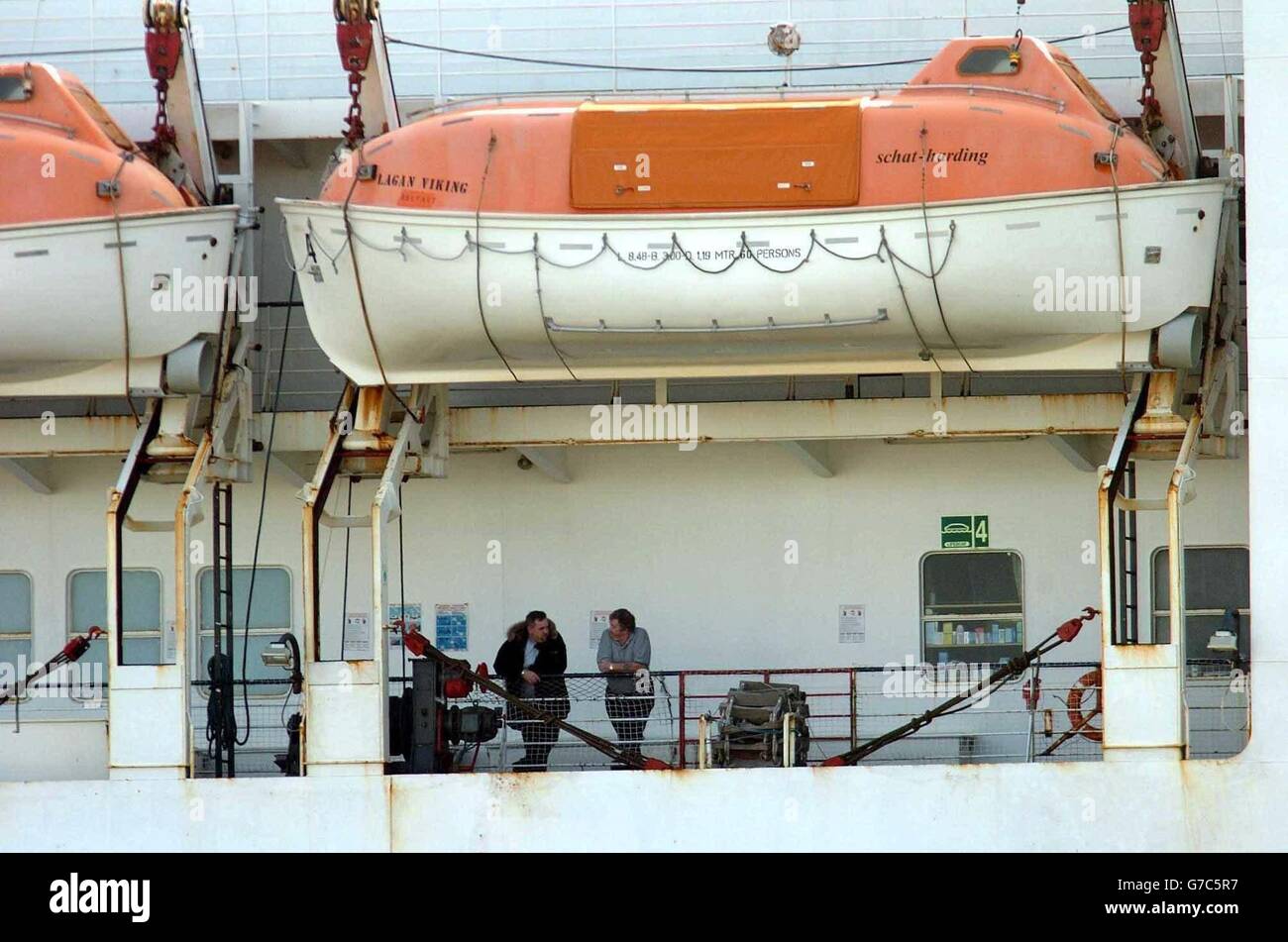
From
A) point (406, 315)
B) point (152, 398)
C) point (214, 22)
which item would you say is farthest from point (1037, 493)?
point (214, 22)

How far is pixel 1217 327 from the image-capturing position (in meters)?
11.3

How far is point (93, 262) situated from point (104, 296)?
232mm

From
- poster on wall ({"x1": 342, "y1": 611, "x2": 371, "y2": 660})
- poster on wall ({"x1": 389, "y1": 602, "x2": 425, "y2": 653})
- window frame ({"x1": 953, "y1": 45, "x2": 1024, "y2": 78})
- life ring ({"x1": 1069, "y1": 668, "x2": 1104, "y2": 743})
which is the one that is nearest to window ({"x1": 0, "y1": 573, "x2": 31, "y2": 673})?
poster on wall ({"x1": 342, "y1": 611, "x2": 371, "y2": 660})

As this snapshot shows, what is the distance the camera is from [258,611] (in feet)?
43.9

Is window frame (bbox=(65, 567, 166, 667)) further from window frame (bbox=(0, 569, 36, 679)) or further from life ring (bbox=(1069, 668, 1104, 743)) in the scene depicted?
life ring (bbox=(1069, 668, 1104, 743))

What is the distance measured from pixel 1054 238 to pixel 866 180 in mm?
1202

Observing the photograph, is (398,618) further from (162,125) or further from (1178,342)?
(1178,342)

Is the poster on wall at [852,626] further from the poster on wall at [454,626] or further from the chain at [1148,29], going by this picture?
the chain at [1148,29]

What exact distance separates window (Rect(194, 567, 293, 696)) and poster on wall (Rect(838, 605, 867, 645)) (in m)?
4.25

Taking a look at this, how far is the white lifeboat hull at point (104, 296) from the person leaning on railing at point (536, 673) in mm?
3001

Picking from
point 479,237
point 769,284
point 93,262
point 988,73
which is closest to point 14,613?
point 93,262

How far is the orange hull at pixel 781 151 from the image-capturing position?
1065 cm

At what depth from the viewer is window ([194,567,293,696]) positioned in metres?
13.3

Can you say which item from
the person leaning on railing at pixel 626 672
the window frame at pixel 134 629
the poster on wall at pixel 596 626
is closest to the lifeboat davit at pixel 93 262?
the window frame at pixel 134 629
